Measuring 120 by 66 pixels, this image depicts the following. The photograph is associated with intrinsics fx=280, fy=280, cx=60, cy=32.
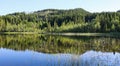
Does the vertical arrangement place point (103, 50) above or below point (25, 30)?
above

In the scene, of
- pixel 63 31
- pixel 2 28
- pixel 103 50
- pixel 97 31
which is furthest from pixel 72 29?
pixel 103 50

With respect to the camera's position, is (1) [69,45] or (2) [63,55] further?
(1) [69,45]

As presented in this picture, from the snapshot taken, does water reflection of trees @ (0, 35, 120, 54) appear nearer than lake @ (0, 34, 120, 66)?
No

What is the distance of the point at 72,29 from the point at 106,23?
947 inches

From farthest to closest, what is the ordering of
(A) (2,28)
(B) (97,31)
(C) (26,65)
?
(A) (2,28)
(B) (97,31)
(C) (26,65)

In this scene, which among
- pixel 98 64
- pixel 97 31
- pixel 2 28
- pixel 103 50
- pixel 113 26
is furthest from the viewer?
pixel 2 28

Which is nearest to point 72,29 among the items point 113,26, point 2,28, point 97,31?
point 97,31

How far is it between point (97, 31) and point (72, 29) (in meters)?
21.9

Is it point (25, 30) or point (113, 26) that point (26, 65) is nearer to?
point (113, 26)

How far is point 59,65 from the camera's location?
2433 cm

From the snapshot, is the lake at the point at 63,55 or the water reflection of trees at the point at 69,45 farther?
the water reflection of trees at the point at 69,45

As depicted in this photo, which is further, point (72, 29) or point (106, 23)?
point (72, 29)

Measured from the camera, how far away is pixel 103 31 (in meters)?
130

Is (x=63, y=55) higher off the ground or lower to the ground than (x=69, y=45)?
higher
